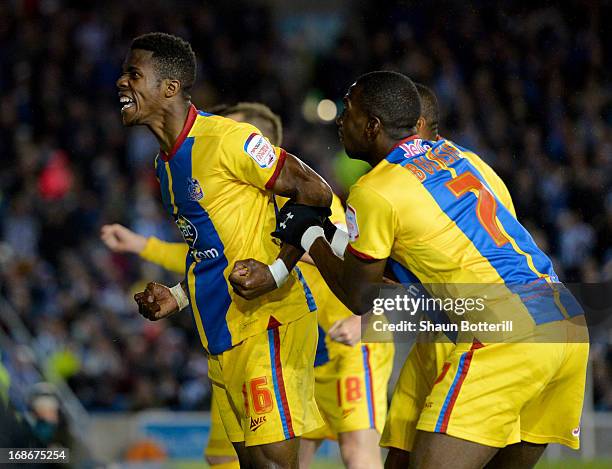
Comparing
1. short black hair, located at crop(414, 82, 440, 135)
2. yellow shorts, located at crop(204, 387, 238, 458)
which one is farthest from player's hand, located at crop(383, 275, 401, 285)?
yellow shorts, located at crop(204, 387, 238, 458)

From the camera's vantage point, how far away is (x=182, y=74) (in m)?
4.98

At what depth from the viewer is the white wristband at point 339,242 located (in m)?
4.71

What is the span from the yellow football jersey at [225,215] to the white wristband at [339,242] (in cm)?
29

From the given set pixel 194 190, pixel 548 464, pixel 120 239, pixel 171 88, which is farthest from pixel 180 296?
pixel 548 464

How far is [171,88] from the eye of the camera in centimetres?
493

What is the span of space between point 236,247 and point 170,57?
971 millimetres

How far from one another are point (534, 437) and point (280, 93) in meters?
11.4

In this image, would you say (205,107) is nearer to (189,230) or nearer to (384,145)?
(189,230)

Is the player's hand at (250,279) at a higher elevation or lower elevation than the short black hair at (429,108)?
lower

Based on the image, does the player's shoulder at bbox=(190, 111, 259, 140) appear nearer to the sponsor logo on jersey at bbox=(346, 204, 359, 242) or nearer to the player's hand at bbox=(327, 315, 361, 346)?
the sponsor logo on jersey at bbox=(346, 204, 359, 242)

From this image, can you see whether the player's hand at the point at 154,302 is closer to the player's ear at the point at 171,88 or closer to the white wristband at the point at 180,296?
the white wristband at the point at 180,296

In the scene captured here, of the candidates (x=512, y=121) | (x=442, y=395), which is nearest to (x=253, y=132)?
(x=442, y=395)

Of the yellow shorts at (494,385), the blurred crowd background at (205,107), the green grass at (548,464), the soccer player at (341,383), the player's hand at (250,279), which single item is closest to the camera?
the yellow shorts at (494,385)

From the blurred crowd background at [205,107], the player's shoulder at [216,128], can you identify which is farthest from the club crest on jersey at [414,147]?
the blurred crowd background at [205,107]
